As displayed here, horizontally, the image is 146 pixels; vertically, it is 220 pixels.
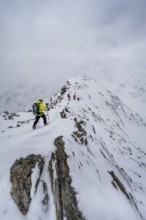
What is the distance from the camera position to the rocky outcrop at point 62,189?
7863 mm

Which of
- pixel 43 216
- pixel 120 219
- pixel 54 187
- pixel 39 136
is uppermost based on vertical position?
pixel 39 136

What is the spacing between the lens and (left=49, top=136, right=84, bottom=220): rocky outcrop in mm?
7863

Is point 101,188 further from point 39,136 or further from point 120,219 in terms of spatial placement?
point 39,136

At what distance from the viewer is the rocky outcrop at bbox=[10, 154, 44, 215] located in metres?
8.73

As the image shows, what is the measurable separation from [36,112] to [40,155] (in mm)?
6356

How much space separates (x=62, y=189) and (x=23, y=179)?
2313mm

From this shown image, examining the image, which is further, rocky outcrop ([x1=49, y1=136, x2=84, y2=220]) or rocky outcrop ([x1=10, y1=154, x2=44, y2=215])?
rocky outcrop ([x1=10, y1=154, x2=44, y2=215])

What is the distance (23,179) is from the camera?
948cm

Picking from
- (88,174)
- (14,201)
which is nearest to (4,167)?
(14,201)

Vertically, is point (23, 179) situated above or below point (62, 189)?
above

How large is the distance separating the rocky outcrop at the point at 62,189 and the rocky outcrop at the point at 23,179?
87cm

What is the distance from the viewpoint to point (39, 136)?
12961 millimetres

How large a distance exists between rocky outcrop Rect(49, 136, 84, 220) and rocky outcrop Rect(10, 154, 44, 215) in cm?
87

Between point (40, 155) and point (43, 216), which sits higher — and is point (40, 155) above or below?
above
